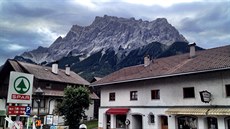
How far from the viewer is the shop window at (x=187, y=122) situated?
23.1m

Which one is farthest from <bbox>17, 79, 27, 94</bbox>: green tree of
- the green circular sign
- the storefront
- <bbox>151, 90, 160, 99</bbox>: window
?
<bbox>151, 90, 160, 99</bbox>: window

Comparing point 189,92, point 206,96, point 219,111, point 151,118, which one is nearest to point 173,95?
point 189,92

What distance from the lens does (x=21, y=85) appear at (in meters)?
8.25

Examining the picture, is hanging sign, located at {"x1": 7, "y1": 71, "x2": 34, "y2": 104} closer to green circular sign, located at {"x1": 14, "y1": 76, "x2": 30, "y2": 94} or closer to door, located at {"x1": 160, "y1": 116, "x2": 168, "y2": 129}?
green circular sign, located at {"x1": 14, "y1": 76, "x2": 30, "y2": 94}

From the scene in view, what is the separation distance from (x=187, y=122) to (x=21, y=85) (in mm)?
18597

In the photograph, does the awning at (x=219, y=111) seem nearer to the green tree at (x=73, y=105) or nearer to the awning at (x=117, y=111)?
the awning at (x=117, y=111)

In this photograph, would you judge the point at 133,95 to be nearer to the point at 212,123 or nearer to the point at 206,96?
the point at 206,96

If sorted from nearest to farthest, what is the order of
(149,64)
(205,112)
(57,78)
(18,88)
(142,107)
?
(18,88)
(205,112)
(142,107)
(149,64)
(57,78)

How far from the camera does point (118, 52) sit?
176 metres

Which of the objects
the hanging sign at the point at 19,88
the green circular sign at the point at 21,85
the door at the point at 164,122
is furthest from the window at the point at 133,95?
the green circular sign at the point at 21,85

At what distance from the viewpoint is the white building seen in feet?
70.0

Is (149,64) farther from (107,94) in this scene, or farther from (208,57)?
(208,57)

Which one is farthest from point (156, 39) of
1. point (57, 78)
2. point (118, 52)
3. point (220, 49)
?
point (220, 49)

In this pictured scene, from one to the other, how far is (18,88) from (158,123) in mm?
19708
